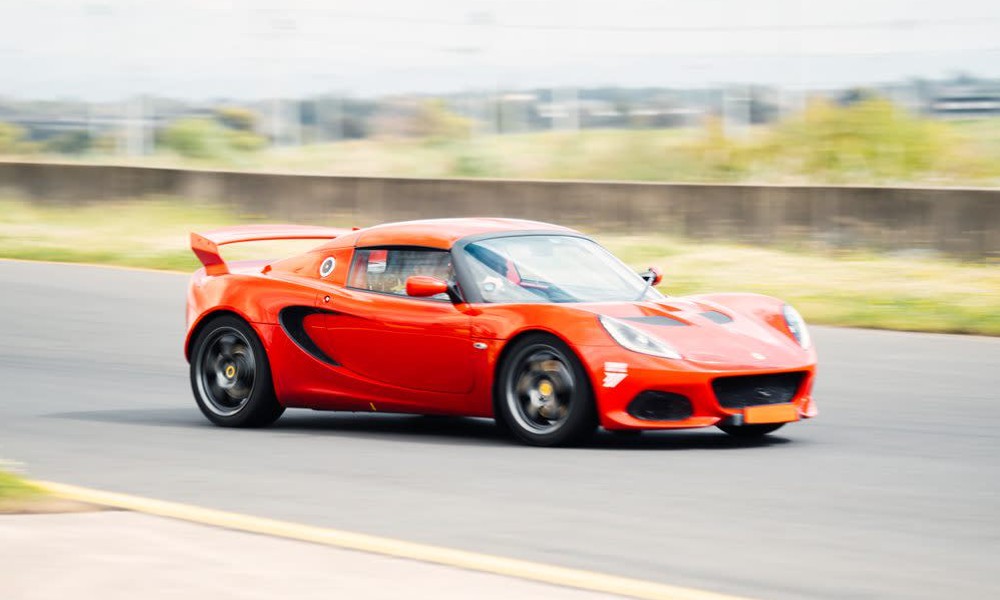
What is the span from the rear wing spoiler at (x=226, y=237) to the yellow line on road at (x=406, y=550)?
9.48ft

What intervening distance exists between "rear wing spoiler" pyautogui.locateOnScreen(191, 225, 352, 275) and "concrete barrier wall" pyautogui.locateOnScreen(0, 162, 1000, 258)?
8552mm

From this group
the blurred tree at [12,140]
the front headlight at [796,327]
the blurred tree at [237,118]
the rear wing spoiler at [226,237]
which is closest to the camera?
the front headlight at [796,327]

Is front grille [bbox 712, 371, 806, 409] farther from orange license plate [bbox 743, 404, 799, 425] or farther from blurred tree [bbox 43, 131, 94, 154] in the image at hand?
blurred tree [bbox 43, 131, 94, 154]

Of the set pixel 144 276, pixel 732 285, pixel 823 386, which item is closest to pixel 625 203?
pixel 732 285

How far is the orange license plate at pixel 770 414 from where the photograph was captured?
8047 mm

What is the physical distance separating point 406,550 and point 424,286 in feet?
9.08

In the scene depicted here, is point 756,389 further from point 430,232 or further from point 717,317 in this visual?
point 430,232

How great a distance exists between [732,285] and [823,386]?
5.76 metres

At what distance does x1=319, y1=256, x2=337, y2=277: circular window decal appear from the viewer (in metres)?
9.19

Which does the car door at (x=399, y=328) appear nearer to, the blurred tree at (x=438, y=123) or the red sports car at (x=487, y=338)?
the red sports car at (x=487, y=338)

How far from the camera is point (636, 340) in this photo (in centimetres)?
798

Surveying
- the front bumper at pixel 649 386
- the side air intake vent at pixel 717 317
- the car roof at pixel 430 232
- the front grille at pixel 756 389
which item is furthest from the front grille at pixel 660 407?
the car roof at pixel 430 232

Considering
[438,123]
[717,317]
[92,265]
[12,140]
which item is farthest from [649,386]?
[12,140]

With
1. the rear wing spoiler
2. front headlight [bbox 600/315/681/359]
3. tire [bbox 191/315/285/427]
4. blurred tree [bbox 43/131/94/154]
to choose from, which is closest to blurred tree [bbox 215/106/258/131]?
blurred tree [bbox 43/131/94/154]
